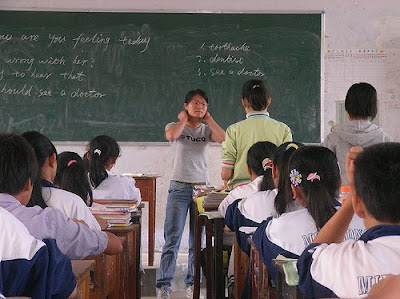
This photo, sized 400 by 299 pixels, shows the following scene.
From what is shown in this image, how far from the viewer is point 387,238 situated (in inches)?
55.6

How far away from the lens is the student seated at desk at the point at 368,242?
55.6 inches

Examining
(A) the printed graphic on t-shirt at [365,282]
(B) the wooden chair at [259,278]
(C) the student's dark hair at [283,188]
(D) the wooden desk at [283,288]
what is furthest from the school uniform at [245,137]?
(A) the printed graphic on t-shirt at [365,282]

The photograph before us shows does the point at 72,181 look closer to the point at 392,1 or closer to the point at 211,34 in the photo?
the point at 211,34

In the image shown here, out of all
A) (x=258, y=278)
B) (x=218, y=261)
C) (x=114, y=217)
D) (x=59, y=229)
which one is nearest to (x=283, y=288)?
(x=258, y=278)

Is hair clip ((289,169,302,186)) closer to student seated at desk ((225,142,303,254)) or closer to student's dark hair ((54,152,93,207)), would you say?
student seated at desk ((225,142,303,254))

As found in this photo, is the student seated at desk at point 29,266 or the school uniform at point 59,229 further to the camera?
the school uniform at point 59,229

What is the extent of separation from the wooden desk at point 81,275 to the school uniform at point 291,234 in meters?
0.58

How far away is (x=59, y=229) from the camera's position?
218cm

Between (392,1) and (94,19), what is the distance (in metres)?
2.69

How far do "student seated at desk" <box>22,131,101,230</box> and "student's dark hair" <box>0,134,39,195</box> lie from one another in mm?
522

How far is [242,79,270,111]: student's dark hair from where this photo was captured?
3.99 m

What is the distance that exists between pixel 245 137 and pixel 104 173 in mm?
853

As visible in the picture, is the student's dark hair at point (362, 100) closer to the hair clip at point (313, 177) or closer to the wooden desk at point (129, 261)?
the wooden desk at point (129, 261)

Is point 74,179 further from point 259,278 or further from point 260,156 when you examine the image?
point 259,278
